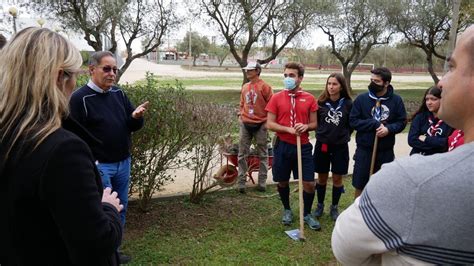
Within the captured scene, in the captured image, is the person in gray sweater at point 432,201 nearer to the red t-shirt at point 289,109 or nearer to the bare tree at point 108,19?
the red t-shirt at point 289,109

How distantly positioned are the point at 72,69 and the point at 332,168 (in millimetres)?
3885

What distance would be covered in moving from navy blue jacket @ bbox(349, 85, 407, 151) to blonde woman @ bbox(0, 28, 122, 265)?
11.8 ft

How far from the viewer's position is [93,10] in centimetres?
1956

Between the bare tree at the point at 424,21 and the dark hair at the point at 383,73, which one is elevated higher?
the bare tree at the point at 424,21

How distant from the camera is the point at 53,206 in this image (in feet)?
4.41

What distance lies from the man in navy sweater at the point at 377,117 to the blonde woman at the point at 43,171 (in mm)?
3627

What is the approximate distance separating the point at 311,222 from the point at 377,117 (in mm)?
1447

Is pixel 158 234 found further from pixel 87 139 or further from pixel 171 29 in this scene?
pixel 171 29

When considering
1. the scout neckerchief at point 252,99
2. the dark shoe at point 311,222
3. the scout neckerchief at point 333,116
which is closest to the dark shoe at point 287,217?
the dark shoe at point 311,222

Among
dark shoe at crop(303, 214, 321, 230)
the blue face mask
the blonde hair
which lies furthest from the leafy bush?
the blonde hair

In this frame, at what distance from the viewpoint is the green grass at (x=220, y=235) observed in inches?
154

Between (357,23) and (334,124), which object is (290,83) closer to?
(334,124)

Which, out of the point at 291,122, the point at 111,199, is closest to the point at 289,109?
the point at 291,122

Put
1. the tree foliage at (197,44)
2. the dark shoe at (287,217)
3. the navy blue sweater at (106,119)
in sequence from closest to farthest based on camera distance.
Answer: the navy blue sweater at (106,119) < the dark shoe at (287,217) < the tree foliage at (197,44)
